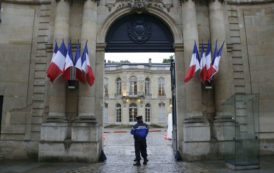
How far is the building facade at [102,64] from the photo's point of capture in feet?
28.4

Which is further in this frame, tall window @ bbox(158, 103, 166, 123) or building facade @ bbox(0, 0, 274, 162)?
tall window @ bbox(158, 103, 166, 123)

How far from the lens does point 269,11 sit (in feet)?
34.5

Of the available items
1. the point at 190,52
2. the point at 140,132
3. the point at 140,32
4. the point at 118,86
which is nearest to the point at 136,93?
the point at 118,86

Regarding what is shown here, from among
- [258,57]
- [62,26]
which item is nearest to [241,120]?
[258,57]

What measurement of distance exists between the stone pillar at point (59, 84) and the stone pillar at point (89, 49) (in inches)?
26.0

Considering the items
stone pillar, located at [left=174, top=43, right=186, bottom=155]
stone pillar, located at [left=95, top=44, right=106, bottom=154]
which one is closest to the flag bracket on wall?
stone pillar, located at [left=95, top=44, right=106, bottom=154]

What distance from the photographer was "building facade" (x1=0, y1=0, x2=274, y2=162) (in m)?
8.65

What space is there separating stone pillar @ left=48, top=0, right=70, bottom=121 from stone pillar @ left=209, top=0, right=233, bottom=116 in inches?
233

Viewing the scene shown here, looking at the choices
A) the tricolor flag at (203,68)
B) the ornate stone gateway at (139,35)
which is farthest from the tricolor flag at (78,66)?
the tricolor flag at (203,68)

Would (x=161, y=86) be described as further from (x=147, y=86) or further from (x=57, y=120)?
(x=57, y=120)

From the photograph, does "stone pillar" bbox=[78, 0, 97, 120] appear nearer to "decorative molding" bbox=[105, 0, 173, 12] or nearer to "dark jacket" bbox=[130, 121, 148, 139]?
"decorative molding" bbox=[105, 0, 173, 12]

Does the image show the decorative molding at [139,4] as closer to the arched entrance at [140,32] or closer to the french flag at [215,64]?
the arched entrance at [140,32]

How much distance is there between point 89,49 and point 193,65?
4.07 metres

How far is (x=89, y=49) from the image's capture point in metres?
9.37
